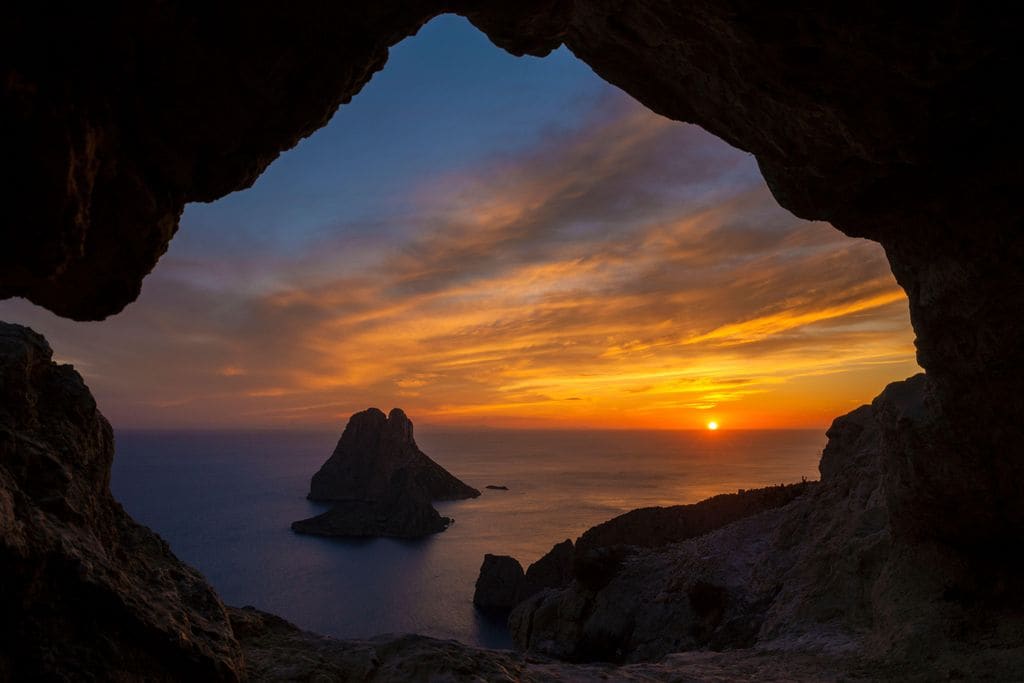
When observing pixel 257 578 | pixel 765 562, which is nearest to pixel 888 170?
pixel 765 562

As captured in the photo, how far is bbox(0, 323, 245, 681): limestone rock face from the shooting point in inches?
231

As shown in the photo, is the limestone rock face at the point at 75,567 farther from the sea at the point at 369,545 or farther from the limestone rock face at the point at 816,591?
the sea at the point at 369,545

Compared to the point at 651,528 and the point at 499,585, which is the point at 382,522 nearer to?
the point at 499,585

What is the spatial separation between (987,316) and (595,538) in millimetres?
34449

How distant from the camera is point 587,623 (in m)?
25.4

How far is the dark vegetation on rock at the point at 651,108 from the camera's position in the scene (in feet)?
20.3

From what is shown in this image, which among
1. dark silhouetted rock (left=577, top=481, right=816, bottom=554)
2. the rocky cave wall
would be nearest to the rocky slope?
dark silhouetted rock (left=577, top=481, right=816, bottom=554)

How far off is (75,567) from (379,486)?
15626 centimetres

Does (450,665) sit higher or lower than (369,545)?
higher

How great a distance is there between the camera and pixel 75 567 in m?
6.59

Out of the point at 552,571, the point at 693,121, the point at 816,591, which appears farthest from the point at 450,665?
the point at 552,571

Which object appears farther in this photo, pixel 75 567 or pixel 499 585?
pixel 499 585

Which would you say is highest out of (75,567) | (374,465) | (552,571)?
(75,567)

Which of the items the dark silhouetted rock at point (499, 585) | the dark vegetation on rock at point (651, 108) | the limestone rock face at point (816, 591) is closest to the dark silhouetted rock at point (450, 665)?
the dark vegetation on rock at point (651, 108)
